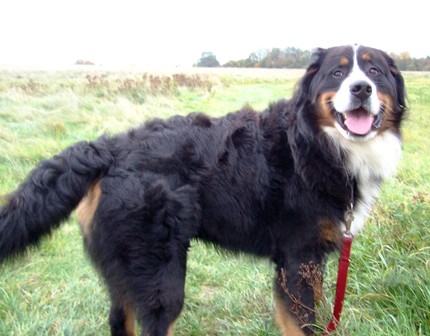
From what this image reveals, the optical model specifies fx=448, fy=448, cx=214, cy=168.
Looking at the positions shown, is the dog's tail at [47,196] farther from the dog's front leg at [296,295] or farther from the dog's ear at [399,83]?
the dog's ear at [399,83]

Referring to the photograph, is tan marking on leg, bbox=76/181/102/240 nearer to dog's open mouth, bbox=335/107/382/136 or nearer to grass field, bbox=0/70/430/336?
grass field, bbox=0/70/430/336

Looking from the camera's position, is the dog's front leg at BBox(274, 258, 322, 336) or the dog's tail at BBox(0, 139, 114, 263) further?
the dog's front leg at BBox(274, 258, 322, 336)

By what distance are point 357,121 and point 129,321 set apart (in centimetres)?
201

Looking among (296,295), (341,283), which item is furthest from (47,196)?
(341,283)

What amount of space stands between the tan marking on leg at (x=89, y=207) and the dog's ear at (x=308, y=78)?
4.66 ft

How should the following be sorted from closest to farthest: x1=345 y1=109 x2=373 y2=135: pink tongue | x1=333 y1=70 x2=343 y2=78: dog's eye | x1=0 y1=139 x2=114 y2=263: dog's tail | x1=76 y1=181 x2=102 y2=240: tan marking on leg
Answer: x1=0 y1=139 x2=114 y2=263: dog's tail, x1=76 y1=181 x2=102 y2=240: tan marking on leg, x1=345 y1=109 x2=373 y2=135: pink tongue, x1=333 y1=70 x2=343 y2=78: dog's eye

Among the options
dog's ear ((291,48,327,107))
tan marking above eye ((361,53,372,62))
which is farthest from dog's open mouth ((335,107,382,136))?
tan marking above eye ((361,53,372,62))

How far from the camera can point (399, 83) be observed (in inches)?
125

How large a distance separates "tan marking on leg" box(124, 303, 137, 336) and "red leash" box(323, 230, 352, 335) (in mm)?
1247

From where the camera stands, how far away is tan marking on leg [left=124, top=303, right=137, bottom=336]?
292 cm

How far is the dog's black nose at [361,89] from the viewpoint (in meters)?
2.73

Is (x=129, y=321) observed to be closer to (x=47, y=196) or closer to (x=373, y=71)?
(x=47, y=196)

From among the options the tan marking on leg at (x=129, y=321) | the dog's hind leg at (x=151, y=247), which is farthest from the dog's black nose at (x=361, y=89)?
the tan marking on leg at (x=129, y=321)

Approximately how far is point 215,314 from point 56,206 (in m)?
1.56
